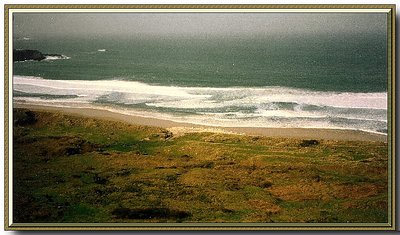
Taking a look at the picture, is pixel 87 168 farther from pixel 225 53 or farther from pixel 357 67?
pixel 357 67

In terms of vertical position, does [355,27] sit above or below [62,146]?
above

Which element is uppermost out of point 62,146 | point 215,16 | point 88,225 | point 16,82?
point 215,16

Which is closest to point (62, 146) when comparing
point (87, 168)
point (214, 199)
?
point (87, 168)

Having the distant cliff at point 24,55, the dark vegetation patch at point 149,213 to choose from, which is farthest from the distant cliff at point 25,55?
the dark vegetation patch at point 149,213

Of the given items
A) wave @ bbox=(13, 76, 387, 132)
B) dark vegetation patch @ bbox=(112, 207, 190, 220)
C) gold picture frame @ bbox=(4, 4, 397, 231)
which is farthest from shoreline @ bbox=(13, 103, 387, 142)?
dark vegetation patch @ bbox=(112, 207, 190, 220)

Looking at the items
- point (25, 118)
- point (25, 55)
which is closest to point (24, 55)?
point (25, 55)
